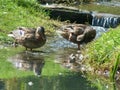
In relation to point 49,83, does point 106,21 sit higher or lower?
lower

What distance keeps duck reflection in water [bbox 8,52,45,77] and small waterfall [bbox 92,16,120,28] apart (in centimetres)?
596

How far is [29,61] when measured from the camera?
1108 centimetres

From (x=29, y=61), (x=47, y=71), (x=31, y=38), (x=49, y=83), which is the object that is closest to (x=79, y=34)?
(x=31, y=38)

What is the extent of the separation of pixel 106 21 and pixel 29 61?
22.4 feet

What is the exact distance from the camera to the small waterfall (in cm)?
1741

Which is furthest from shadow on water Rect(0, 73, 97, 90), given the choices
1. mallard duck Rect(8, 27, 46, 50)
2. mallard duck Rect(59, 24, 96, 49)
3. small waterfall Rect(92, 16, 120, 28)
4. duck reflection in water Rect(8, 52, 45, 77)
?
small waterfall Rect(92, 16, 120, 28)

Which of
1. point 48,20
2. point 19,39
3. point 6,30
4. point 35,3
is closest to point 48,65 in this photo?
point 19,39

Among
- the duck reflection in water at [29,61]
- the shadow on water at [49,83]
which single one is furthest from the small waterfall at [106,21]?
the shadow on water at [49,83]

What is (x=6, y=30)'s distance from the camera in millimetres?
13891

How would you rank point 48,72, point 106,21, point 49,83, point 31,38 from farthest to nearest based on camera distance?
1. point 106,21
2. point 31,38
3. point 48,72
4. point 49,83

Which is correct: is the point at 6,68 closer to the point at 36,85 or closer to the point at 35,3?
the point at 36,85

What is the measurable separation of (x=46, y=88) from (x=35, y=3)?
29.1ft

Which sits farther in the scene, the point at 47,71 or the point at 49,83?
the point at 47,71

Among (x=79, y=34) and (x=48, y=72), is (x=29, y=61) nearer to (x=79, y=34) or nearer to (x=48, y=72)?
(x=48, y=72)
